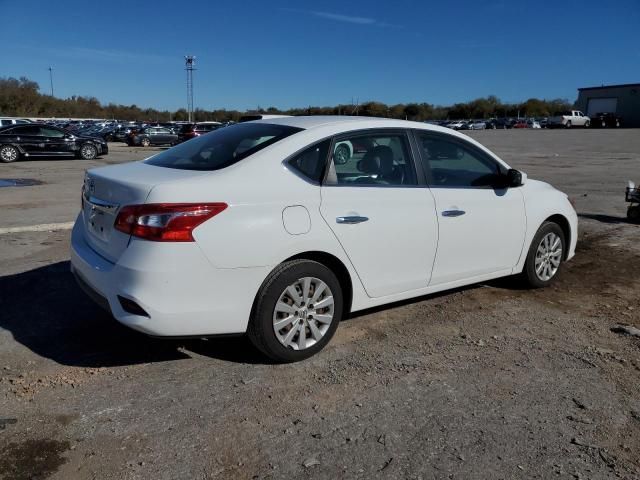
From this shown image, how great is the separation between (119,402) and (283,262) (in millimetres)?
1305

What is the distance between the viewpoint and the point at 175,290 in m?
3.32

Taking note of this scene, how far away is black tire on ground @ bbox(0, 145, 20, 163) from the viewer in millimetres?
22078

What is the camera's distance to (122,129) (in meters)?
45.6

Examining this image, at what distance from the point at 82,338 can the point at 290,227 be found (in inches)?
75.7

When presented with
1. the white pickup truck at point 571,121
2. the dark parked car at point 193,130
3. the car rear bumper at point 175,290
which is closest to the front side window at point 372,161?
the car rear bumper at point 175,290

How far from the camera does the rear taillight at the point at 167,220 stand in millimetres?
3281

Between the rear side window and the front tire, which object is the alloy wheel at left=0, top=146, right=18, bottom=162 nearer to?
the front tire

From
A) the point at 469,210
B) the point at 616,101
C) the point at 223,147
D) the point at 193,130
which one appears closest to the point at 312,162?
the point at 223,147

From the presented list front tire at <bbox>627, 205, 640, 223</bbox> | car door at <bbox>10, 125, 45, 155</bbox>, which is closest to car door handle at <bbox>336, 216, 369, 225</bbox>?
front tire at <bbox>627, 205, 640, 223</bbox>

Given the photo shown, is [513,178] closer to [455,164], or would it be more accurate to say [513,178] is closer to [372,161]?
[455,164]

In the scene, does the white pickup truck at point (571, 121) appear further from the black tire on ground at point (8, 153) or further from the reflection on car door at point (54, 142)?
the black tire on ground at point (8, 153)

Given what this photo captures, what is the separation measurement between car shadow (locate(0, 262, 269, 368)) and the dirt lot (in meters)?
0.02

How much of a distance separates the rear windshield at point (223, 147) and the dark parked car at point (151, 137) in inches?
1366

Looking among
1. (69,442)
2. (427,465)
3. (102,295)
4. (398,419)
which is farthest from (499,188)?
(69,442)
